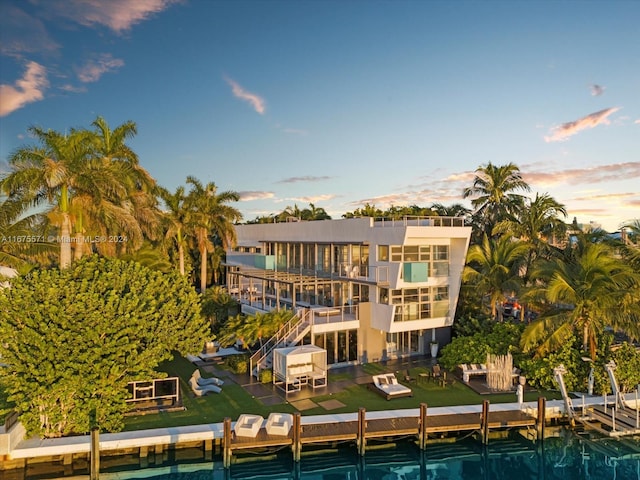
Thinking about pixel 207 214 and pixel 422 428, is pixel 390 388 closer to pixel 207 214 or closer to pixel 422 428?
pixel 422 428

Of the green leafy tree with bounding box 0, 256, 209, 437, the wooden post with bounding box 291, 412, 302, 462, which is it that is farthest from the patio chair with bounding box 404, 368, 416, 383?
the green leafy tree with bounding box 0, 256, 209, 437

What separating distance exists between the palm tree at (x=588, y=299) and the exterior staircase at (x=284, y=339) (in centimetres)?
1046

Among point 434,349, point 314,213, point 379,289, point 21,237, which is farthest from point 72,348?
point 314,213

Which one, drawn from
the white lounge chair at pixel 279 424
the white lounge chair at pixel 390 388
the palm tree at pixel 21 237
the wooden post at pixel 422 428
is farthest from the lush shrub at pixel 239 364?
the palm tree at pixel 21 237

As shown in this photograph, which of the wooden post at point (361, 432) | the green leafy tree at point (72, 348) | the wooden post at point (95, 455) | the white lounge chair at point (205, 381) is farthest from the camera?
the white lounge chair at point (205, 381)

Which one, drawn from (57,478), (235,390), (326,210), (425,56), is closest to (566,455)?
(235,390)

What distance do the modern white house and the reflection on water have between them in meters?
7.10

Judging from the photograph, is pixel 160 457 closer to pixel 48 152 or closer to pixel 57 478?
pixel 57 478

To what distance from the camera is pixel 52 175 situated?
18.1 metres

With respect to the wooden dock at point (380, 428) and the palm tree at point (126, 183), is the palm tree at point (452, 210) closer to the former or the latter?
the wooden dock at point (380, 428)

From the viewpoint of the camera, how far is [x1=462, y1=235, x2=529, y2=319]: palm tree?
24047 mm

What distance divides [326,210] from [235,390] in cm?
4084

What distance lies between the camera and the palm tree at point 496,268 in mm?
24047

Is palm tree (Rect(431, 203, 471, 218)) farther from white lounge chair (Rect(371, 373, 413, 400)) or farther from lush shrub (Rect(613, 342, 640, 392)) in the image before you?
white lounge chair (Rect(371, 373, 413, 400))
